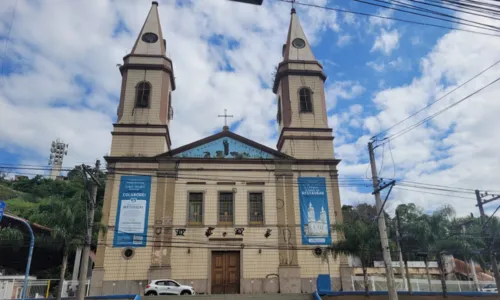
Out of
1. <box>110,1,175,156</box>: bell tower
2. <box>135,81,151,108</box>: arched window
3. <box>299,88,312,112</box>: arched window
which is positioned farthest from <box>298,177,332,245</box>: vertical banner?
<box>135,81,151,108</box>: arched window

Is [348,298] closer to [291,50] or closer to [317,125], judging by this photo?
[317,125]

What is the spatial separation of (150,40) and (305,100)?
11992mm

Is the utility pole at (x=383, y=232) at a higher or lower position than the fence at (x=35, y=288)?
higher

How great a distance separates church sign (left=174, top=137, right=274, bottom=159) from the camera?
23.7 m

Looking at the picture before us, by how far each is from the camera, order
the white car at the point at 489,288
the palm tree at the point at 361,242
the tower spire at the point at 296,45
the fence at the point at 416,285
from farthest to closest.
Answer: the tower spire at the point at 296,45 → the white car at the point at 489,288 → the fence at the point at 416,285 → the palm tree at the point at 361,242

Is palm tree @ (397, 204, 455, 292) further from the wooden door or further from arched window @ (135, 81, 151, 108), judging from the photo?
arched window @ (135, 81, 151, 108)

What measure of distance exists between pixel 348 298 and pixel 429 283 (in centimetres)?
816

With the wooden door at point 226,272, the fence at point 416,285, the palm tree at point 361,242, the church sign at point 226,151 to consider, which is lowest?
the fence at point 416,285

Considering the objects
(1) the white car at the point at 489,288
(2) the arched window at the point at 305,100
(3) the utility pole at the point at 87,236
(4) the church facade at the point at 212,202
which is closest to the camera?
(3) the utility pole at the point at 87,236

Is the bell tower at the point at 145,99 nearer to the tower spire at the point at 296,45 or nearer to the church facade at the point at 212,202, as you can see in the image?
the church facade at the point at 212,202

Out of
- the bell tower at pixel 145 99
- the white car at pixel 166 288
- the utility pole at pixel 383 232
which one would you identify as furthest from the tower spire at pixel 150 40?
the utility pole at pixel 383 232

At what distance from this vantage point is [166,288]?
1912 centimetres

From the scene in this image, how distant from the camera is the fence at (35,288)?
18.1m

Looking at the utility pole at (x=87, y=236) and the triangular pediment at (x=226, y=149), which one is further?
the triangular pediment at (x=226, y=149)
